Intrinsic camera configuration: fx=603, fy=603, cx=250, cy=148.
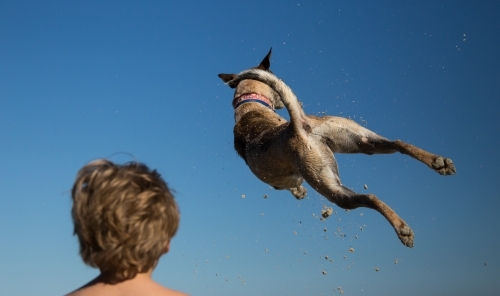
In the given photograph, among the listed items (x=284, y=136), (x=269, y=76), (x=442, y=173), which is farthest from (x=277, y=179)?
(x=442, y=173)

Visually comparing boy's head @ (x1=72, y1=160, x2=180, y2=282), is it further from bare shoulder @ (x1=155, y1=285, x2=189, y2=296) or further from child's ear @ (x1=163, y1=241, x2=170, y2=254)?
bare shoulder @ (x1=155, y1=285, x2=189, y2=296)

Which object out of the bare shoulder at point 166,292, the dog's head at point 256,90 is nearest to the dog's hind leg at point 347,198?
the dog's head at point 256,90

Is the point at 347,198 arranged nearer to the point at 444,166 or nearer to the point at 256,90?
the point at 444,166

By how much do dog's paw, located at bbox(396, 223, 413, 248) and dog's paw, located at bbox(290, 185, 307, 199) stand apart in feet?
8.73

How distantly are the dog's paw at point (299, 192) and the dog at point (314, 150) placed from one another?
Answer: 0.93 m

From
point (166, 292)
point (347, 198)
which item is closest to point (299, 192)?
point (347, 198)

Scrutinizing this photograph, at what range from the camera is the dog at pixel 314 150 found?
18.4 ft

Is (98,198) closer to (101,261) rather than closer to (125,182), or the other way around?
(125,182)

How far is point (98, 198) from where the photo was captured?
1.83 m

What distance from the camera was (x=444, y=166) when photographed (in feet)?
17.5

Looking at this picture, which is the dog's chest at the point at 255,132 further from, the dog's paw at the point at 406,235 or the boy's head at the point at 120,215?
the boy's head at the point at 120,215

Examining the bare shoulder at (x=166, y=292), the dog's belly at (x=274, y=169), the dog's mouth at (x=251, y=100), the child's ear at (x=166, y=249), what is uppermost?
the dog's mouth at (x=251, y=100)

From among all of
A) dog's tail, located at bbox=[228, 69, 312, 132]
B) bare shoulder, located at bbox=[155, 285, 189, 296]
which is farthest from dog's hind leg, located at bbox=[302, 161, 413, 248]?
bare shoulder, located at bbox=[155, 285, 189, 296]

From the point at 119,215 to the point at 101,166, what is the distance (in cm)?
18
